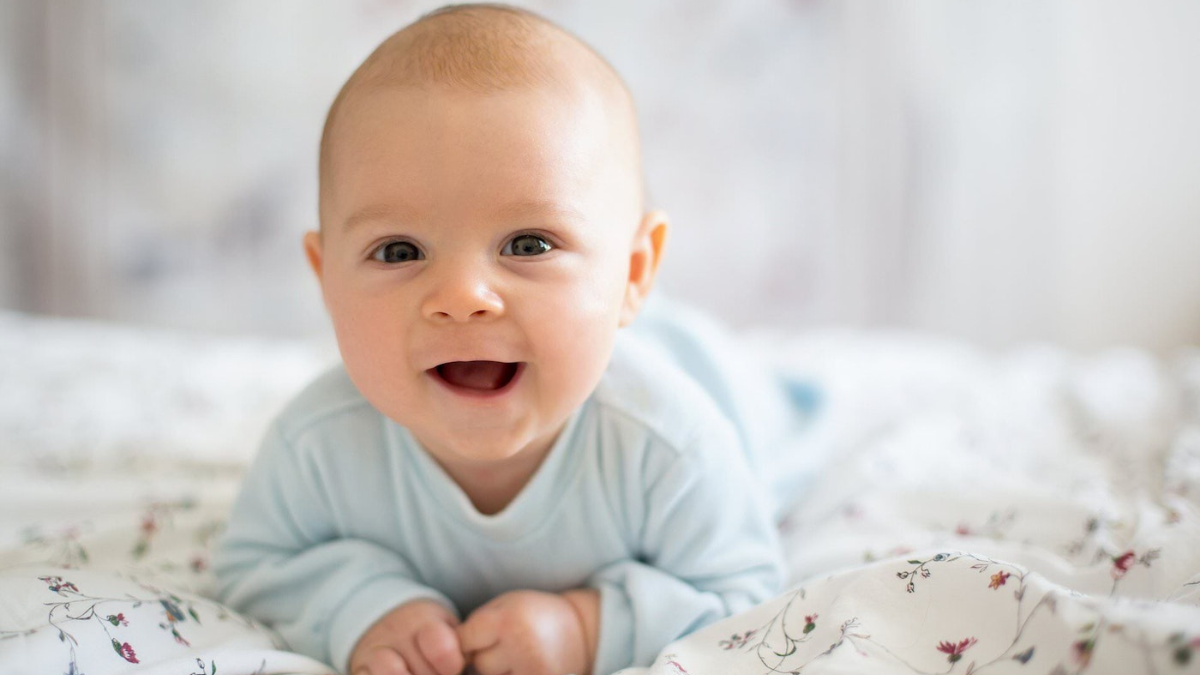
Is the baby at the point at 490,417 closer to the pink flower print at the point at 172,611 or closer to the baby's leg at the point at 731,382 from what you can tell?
the pink flower print at the point at 172,611

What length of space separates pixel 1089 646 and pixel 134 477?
4.01 feet

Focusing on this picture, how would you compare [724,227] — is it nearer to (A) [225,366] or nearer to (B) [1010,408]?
(B) [1010,408]

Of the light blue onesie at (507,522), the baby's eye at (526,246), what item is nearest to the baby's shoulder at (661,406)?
the light blue onesie at (507,522)

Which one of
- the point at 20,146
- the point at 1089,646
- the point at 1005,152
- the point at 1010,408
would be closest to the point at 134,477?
the point at 1089,646

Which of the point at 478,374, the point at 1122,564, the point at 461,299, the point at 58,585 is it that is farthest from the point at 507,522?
the point at 1122,564

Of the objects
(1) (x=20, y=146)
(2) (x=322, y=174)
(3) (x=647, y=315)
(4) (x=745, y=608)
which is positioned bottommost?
(4) (x=745, y=608)

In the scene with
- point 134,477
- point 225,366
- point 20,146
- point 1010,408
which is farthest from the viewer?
point 20,146

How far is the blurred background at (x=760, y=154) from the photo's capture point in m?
2.44

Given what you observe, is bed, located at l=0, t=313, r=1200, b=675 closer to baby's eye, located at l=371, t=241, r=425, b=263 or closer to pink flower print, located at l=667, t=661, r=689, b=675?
pink flower print, located at l=667, t=661, r=689, b=675

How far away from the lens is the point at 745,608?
0.91 m

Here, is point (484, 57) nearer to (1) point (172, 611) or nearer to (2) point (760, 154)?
(1) point (172, 611)

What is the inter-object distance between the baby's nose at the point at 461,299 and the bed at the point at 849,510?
0.33 m

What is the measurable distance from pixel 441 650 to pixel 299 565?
0.67 ft

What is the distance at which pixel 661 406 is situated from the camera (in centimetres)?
95
